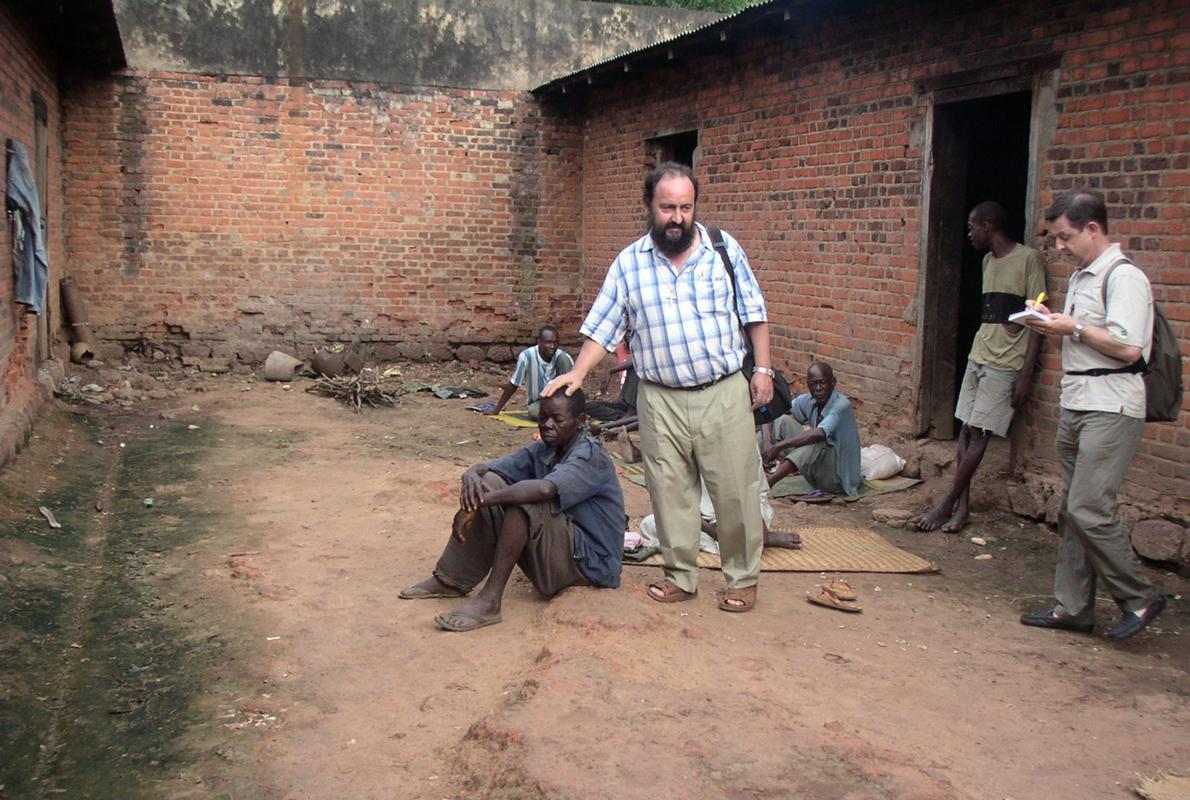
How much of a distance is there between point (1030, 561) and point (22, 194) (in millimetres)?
7504

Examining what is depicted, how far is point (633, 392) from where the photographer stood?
32.9ft

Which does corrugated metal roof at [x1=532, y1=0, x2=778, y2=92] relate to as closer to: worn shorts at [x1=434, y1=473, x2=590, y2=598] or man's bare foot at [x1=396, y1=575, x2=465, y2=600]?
worn shorts at [x1=434, y1=473, x2=590, y2=598]

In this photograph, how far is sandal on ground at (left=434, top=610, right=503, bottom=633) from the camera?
16.0 ft

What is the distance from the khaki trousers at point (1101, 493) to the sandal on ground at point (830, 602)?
100cm

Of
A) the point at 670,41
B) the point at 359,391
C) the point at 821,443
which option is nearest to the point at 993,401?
the point at 821,443

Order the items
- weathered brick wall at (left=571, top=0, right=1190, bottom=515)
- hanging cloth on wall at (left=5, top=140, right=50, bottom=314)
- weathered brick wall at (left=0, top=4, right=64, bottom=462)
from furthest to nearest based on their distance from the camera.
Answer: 1. hanging cloth on wall at (left=5, top=140, right=50, bottom=314)
2. weathered brick wall at (left=0, top=4, right=64, bottom=462)
3. weathered brick wall at (left=571, top=0, right=1190, bottom=515)

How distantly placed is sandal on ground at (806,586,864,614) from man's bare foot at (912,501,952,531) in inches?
67.1

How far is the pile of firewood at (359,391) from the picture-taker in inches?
443

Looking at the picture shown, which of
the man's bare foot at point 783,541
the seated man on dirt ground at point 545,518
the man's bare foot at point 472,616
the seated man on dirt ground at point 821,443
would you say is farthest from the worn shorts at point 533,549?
the seated man on dirt ground at point 821,443

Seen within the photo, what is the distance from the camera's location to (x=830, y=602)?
5238 millimetres

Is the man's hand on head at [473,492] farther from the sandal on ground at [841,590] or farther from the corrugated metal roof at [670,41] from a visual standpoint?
the corrugated metal roof at [670,41]

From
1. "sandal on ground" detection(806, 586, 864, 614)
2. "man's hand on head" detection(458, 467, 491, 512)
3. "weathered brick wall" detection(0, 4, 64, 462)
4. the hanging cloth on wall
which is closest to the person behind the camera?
"man's hand on head" detection(458, 467, 491, 512)

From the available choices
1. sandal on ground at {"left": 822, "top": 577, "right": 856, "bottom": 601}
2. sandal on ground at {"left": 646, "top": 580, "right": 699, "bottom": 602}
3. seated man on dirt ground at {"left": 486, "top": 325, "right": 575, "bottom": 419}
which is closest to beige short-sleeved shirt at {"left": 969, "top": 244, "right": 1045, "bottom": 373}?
sandal on ground at {"left": 822, "top": 577, "right": 856, "bottom": 601}

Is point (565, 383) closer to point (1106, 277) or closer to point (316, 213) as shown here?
point (1106, 277)
